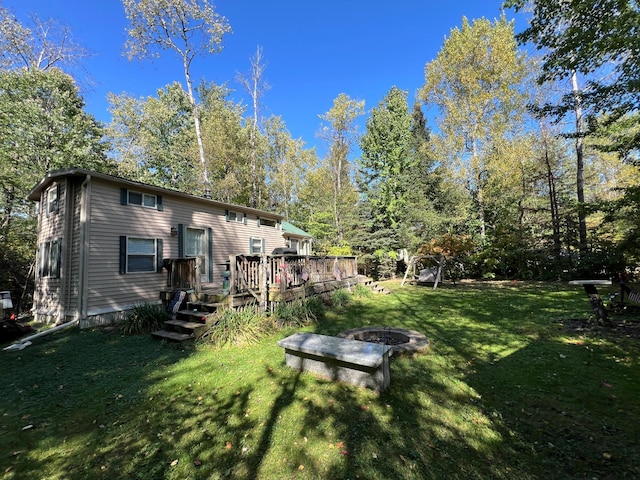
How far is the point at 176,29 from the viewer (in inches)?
580

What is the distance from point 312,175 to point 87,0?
14738 millimetres

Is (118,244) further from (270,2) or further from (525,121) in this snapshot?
(525,121)

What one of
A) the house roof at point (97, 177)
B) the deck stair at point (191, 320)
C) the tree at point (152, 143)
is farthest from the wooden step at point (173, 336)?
the tree at point (152, 143)

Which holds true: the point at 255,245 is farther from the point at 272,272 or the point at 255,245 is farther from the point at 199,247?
the point at 272,272

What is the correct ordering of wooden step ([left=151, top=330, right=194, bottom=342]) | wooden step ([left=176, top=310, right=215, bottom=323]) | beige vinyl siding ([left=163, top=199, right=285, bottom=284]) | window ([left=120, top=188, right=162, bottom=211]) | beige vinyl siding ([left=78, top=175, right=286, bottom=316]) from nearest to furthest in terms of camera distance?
wooden step ([left=151, top=330, right=194, bottom=342]) < wooden step ([left=176, top=310, right=215, bottom=323]) < beige vinyl siding ([left=78, top=175, right=286, bottom=316]) < window ([left=120, top=188, right=162, bottom=211]) < beige vinyl siding ([left=163, top=199, right=285, bottom=284])

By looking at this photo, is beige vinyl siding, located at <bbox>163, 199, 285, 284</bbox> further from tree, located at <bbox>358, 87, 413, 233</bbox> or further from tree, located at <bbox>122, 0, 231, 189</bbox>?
tree, located at <bbox>358, 87, 413, 233</bbox>

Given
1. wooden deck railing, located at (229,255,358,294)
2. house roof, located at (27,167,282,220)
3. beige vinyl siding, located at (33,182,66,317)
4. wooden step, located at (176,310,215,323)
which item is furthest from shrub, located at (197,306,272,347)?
beige vinyl siding, located at (33,182,66,317)

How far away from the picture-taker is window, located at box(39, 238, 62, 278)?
818 cm

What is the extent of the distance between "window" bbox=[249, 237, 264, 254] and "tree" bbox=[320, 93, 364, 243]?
7.39 m

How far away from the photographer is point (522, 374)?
362 centimetres

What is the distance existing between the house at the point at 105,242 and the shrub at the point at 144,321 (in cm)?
137

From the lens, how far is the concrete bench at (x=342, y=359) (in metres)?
3.26

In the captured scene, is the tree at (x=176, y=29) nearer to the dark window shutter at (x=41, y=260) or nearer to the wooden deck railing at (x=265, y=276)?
the dark window shutter at (x=41, y=260)

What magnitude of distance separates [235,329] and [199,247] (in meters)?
6.08
